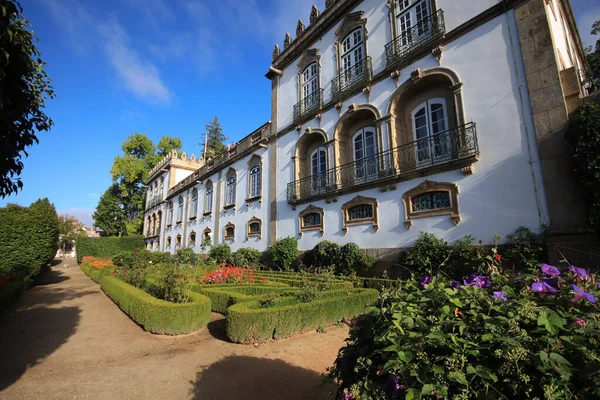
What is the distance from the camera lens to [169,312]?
6188 millimetres

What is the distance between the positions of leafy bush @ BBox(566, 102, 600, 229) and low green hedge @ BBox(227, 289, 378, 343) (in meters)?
5.19

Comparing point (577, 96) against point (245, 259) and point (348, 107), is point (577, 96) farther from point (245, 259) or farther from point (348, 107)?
point (245, 259)

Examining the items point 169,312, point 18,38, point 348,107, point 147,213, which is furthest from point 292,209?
point 147,213

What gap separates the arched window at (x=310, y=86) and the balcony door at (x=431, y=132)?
5490 mm

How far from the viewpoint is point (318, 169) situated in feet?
46.2

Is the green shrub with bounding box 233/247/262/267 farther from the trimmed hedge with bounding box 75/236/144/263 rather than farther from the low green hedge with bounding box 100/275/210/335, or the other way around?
the trimmed hedge with bounding box 75/236/144/263

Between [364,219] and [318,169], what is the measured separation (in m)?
4.13

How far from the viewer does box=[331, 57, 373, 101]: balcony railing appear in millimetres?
11758

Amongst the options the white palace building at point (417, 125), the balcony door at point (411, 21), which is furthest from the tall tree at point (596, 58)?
the balcony door at point (411, 21)

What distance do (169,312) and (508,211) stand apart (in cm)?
867

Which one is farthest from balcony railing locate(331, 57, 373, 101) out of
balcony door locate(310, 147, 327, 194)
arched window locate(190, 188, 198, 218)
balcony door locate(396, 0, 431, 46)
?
arched window locate(190, 188, 198, 218)

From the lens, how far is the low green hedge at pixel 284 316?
554 centimetres

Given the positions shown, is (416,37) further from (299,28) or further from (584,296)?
(584,296)

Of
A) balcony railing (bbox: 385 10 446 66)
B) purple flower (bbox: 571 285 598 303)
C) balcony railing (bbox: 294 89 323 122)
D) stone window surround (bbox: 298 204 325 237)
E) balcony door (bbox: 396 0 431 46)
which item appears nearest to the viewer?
purple flower (bbox: 571 285 598 303)
